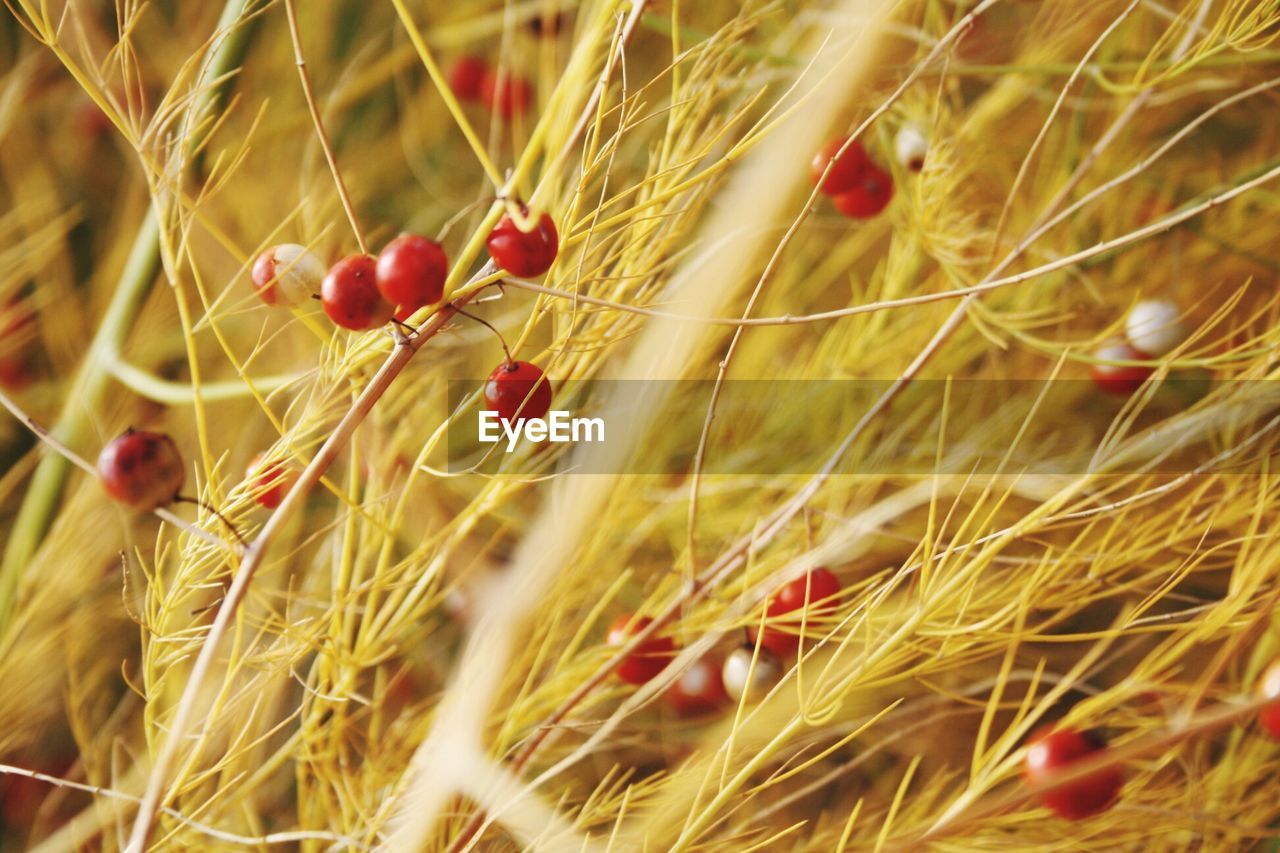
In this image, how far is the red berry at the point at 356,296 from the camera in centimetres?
21

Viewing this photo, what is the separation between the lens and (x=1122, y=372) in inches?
13.8

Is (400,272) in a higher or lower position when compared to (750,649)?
higher

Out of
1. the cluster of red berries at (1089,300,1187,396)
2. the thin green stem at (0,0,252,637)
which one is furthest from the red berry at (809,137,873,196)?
the thin green stem at (0,0,252,637)

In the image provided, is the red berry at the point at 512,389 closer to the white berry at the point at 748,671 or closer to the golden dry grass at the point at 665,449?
the golden dry grass at the point at 665,449

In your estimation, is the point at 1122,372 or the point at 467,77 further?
the point at 467,77

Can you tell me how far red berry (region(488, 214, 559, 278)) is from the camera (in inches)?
7.9

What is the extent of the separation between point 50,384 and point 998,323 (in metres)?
0.47

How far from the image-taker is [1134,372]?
35cm

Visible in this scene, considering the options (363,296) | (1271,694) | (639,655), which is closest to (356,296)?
(363,296)

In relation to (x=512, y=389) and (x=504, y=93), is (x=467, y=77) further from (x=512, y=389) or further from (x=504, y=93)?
(x=512, y=389)

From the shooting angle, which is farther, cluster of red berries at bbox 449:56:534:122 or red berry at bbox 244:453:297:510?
cluster of red berries at bbox 449:56:534:122

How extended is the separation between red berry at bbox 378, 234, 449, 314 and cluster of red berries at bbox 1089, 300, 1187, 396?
0.75 feet

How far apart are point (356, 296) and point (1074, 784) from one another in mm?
233

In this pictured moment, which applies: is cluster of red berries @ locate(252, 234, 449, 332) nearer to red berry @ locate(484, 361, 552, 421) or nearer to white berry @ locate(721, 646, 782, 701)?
red berry @ locate(484, 361, 552, 421)
